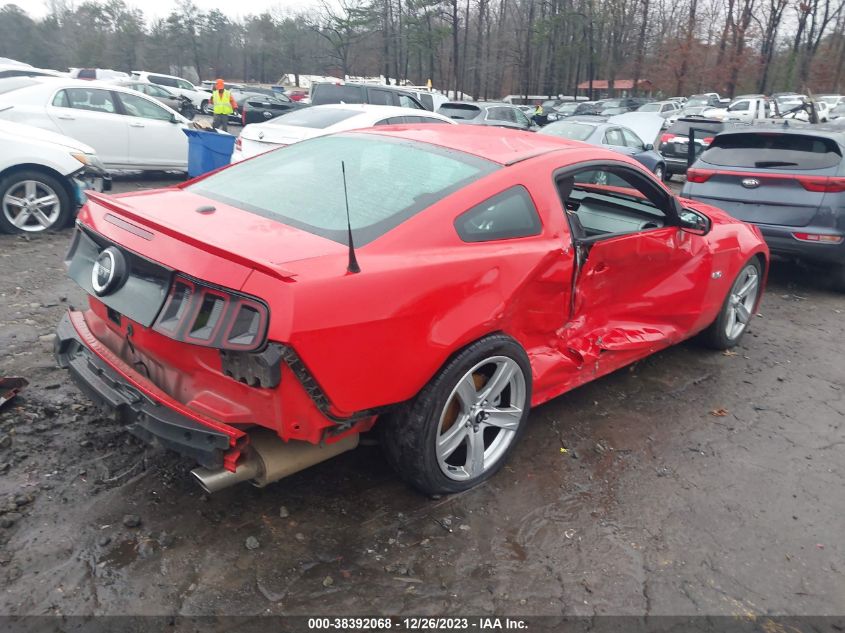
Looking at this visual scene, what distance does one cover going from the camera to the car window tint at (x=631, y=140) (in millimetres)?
13618

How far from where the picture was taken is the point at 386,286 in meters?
2.43

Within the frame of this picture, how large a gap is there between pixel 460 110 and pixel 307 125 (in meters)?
9.59

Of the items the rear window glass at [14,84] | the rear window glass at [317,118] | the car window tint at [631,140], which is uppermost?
the rear window glass at [14,84]

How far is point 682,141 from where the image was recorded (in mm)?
15203

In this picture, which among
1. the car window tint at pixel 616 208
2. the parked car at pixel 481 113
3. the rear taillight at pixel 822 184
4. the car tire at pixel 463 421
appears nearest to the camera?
the car tire at pixel 463 421

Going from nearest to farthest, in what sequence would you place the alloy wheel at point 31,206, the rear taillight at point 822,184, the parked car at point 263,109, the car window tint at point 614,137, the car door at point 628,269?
the car door at point 628,269 → the rear taillight at point 822,184 → the alloy wheel at point 31,206 → the car window tint at point 614,137 → the parked car at point 263,109

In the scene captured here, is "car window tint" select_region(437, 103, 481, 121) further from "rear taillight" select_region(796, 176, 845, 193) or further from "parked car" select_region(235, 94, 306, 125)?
"rear taillight" select_region(796, 176, 845, 193)

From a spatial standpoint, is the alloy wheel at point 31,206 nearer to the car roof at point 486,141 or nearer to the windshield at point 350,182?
the windshield at point 350,182

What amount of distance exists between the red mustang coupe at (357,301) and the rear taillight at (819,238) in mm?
3228

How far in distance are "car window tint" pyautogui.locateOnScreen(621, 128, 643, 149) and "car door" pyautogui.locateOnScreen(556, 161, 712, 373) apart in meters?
9.81

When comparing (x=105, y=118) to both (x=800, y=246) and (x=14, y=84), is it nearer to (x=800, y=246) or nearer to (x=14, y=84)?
(x=14, y=84)

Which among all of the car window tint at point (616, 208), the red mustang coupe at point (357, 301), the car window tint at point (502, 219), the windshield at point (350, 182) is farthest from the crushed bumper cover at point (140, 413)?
the car window tint at point (616, 208)

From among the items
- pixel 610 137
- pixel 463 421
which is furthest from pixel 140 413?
pixel 610 137

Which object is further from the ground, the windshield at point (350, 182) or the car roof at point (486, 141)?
the car roof at point (486, 141)
